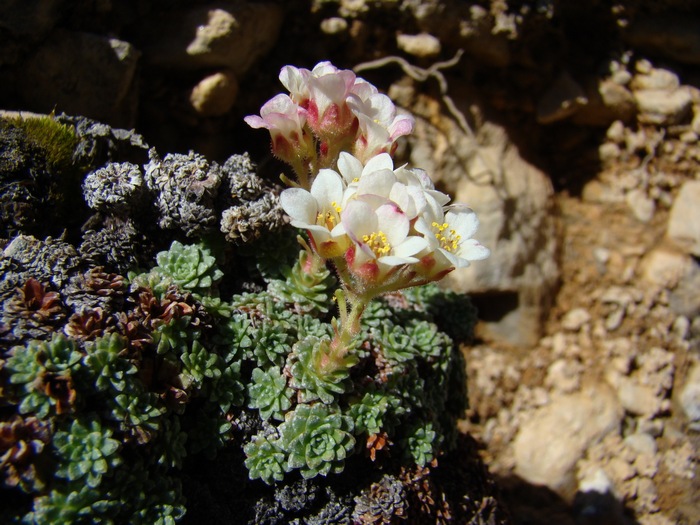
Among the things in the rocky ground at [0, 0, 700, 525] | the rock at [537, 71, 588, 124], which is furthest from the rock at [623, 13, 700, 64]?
the rock at [537, 71, 588, 124]

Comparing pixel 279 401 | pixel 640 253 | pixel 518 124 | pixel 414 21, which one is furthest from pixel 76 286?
pixel 640 253

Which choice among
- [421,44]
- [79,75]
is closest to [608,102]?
[421,44]

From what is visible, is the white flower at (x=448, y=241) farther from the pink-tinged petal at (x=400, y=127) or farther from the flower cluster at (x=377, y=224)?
the pink-tinged petal at (x=400, y=127)

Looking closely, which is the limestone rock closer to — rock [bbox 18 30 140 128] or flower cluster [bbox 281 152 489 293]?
flower cluster [bbox 281 152 489 293]

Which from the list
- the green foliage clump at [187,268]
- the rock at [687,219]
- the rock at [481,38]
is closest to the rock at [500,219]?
the rock at [481,38]

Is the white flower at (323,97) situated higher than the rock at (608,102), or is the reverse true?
the white flower at (323,97)
